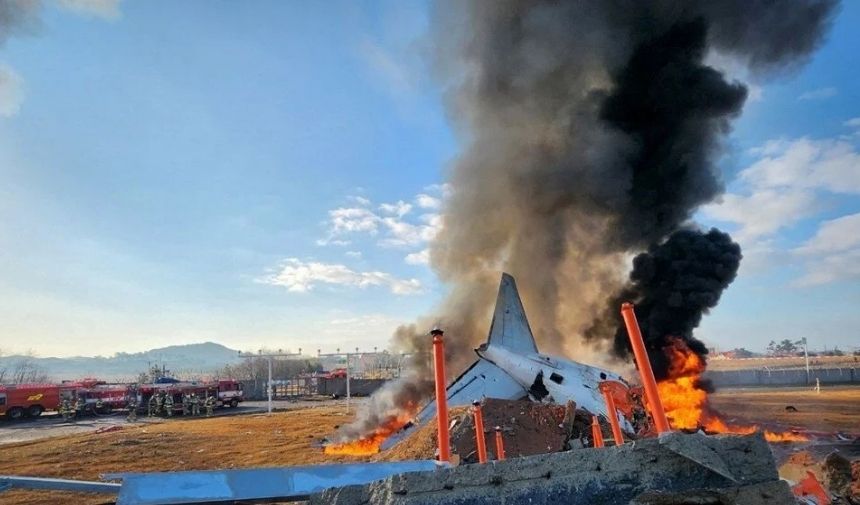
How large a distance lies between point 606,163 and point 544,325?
8385 millimetres

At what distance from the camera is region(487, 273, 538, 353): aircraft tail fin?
62.4 ft

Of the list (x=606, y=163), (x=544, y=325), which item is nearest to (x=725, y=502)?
(x=606, y=163)

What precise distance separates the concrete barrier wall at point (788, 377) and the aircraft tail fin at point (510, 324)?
3395cm

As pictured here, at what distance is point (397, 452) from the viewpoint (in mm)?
12891

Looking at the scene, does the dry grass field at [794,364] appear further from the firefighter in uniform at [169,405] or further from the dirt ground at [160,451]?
the firefighter in uniform at [169,405]

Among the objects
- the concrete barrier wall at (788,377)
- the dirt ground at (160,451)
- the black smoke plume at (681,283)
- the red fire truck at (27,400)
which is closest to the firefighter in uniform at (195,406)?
the red fire truck at (27,400)

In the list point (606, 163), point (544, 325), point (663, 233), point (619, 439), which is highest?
point (606, 163)

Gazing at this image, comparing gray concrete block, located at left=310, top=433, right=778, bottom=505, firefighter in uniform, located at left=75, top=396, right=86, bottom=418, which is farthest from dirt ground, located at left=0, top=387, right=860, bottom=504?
firefighter in uniform, located at left=75, top=396, right=86, bottom=418

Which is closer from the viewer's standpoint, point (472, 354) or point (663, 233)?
point (663, 233)

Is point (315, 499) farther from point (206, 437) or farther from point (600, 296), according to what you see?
point (600, 296)

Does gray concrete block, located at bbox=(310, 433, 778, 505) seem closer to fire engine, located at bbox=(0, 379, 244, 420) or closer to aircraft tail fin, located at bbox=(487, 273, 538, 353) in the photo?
aircraft tail fin, located at bbox=(487, 273, 538, 353)

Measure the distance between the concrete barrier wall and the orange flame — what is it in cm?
3768

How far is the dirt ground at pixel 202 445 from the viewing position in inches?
571

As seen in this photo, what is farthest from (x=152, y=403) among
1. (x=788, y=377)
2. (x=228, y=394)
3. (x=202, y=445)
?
(x=788, y=377)
